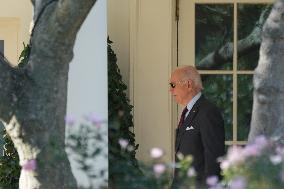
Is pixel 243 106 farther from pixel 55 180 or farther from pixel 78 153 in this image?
pixel 78 153

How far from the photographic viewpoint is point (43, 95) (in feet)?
16.6

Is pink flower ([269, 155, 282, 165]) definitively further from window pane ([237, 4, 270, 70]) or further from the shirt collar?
window pane ([237, 4, 270, 70])

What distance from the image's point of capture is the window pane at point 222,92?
880 cm

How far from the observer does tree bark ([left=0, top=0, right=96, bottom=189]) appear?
4988 millimetres

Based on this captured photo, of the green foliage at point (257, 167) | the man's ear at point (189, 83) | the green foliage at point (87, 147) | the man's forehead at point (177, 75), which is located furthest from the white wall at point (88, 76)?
the green foliage at point (257, 167)

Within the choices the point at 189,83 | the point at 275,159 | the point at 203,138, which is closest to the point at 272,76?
the point at 275,159

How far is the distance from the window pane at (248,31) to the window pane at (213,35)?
0.08 metres

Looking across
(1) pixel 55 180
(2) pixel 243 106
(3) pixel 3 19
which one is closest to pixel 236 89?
(2) pixel 243 106

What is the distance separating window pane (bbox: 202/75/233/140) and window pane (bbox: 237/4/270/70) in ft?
0.62

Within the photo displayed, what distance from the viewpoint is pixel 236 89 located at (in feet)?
28.8

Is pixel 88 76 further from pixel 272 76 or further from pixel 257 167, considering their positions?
pixel 257 167

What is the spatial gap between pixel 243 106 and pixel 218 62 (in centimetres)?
45

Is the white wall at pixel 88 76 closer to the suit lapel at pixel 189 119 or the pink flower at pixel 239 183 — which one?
the suit lapel at pixel 189 119

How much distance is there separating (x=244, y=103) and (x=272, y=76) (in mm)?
4260
